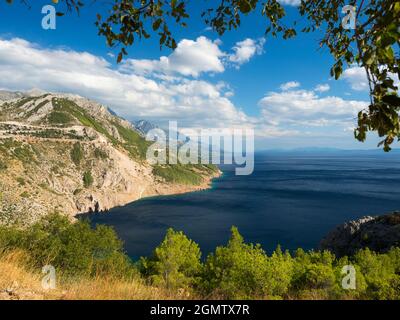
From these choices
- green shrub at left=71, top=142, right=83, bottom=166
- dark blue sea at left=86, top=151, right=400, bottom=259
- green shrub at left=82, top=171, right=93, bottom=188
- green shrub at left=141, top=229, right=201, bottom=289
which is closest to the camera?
green shrub at left=141, top=229, right=201, bottom=289

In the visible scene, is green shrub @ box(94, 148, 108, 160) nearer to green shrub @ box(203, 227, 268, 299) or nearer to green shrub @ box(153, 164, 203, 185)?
green shrub @ box(153, 164, 203, 185)

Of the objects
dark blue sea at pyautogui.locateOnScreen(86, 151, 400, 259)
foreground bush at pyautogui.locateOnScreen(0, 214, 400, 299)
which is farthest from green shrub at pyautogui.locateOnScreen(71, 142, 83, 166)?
foreground bush at pyautogui.locateOnScreen(0, 214, 400, 299)

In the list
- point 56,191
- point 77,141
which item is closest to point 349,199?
point 56,191

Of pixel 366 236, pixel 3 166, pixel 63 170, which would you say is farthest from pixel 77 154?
pixel 366 236

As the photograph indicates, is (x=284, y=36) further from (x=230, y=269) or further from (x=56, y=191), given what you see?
(x=56, y=191)

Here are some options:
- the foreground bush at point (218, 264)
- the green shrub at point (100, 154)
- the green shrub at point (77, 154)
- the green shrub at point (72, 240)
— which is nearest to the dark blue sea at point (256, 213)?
the green shrub at point (100, 154)

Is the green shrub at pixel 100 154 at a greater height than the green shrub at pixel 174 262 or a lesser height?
greater

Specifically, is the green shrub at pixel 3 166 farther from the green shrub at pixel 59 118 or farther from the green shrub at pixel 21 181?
the green shrub at pixel 59 118
